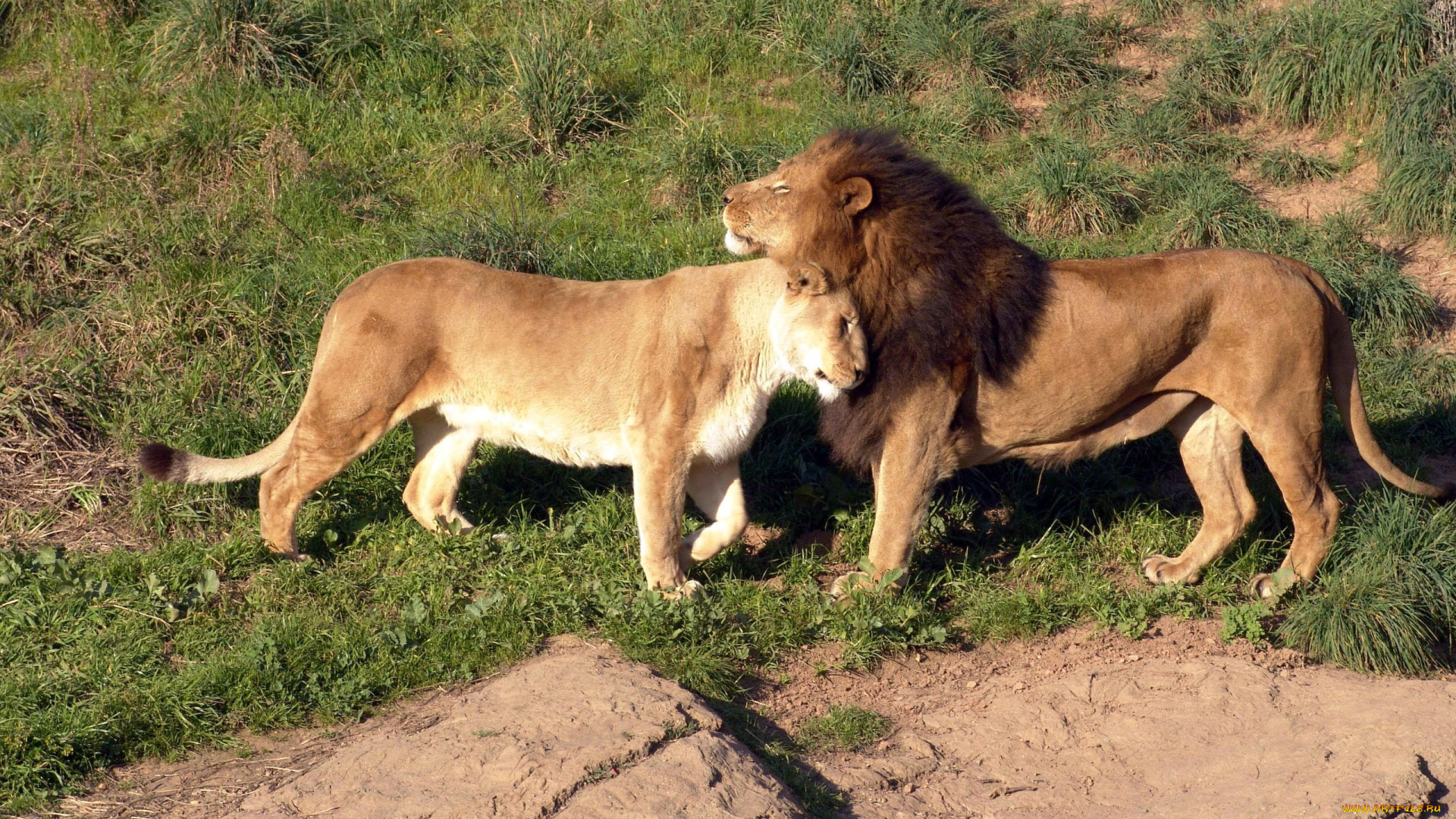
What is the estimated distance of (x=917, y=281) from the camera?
15.3 ft

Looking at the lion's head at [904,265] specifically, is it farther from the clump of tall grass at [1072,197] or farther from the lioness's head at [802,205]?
the clump of tall grass at [1072,197]

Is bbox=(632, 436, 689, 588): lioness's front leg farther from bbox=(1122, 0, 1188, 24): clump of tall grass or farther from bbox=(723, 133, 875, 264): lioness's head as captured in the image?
bbox=(1122, 0, 1188, 24): clump of tall grass

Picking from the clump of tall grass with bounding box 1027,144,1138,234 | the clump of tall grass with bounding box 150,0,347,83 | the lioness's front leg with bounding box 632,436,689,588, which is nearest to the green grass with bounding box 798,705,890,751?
the lioness's front leg with bounding box 632,436,689,588

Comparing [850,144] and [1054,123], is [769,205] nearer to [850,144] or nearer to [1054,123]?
[850,144]

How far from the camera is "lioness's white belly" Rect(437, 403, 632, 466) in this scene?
4875 millimetres

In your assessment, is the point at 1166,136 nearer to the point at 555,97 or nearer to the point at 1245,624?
the point at 555,97

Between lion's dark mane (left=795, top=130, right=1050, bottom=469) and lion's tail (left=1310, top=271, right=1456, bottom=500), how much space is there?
1.11 m

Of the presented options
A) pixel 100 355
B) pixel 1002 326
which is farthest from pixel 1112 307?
pixel 100 355

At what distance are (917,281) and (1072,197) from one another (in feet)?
9.49

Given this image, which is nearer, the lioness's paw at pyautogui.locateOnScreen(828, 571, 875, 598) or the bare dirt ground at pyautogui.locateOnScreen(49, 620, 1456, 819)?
the bare dirt ground at pyautogui.locateOnScreen(49, 620, 1456, 819)

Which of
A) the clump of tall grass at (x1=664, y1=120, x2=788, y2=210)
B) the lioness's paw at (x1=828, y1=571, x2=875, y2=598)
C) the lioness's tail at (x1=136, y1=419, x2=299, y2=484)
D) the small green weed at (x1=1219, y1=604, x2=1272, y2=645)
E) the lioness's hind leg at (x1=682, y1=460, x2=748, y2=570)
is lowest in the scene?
the small green weed at (x1=1219, y1=604, x2=1272, y2=645)

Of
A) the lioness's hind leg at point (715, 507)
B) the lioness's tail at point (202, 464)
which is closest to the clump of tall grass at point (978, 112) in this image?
the lioness's hind leg at point (715, 507)

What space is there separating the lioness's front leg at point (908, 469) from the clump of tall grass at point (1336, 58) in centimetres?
462

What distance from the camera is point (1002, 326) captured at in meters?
4.71
